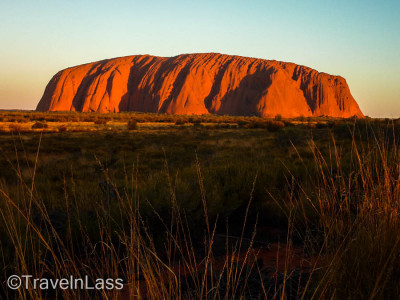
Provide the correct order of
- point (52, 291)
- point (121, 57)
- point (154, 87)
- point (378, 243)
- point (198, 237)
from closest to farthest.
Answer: point (378, 243)
point (52, 291)
point (198, 237)
point (154, 87)
point (121, 57)

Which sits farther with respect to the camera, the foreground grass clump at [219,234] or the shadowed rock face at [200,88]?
the shadowed rock face at [200,88]

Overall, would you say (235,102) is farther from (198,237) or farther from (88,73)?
(198,237)

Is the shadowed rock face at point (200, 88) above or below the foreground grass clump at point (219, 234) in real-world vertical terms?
above

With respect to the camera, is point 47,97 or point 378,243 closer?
point 378,243

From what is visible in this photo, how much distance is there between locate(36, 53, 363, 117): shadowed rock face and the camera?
261ft

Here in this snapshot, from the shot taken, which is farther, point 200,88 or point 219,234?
point 200,88

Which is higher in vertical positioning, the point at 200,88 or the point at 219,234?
the point at 200,88

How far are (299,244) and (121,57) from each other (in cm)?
10675

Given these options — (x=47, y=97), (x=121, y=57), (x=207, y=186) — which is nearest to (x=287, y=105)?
(x=121, y=57)

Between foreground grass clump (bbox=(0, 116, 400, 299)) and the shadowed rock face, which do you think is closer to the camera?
foreground grass clump (bbox=(0, 116, 400, 299))

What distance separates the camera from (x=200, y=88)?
273ft

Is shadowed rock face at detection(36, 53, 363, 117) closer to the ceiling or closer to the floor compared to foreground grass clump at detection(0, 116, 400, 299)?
closer to the ceiling

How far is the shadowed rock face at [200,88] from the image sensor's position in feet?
261

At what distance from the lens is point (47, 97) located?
293 ft
